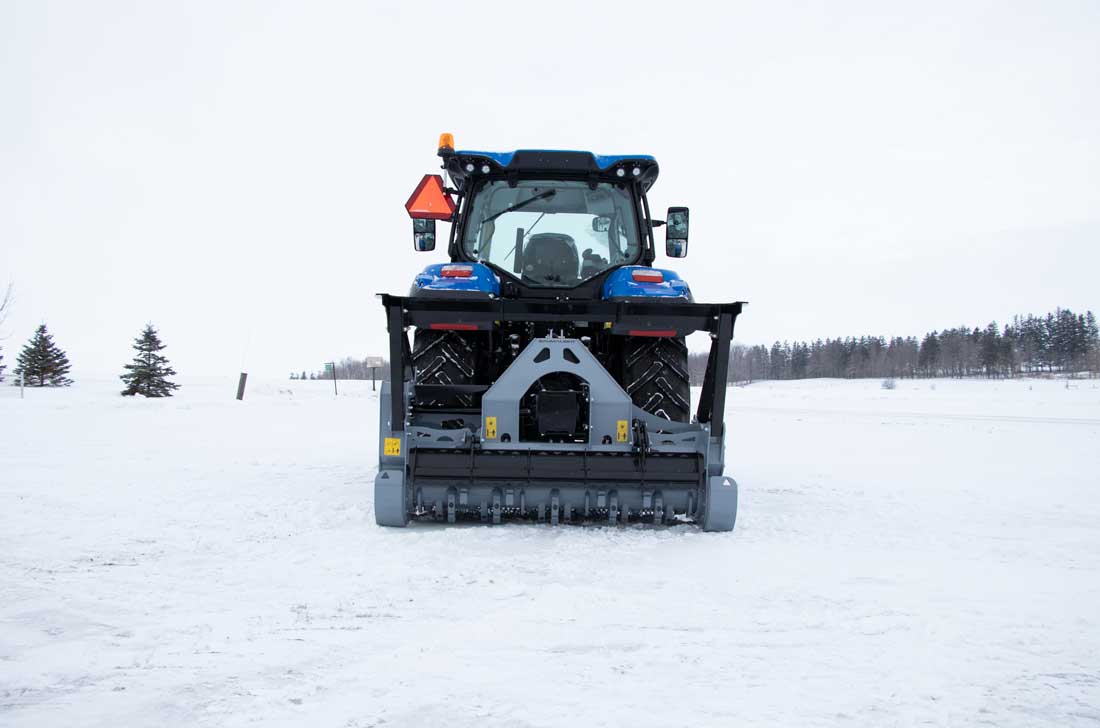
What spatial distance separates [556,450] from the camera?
4.62 m

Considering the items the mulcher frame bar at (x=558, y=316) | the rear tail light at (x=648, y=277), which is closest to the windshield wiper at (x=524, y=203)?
the rear tail light at (x=648, y=277)

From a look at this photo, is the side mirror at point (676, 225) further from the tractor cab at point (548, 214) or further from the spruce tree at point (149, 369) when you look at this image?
the spruce tree at point (149, 369)

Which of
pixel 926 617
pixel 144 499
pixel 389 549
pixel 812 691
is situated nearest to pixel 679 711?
pixel 812 691

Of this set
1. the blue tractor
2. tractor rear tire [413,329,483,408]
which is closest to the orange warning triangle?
the blue tractor

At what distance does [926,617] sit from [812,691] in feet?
3.43

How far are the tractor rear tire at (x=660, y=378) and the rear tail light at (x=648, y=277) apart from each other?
18.2 inches

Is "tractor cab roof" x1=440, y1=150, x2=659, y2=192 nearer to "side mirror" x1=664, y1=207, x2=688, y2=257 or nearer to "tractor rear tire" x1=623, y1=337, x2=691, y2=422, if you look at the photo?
"side mirror" x1=664, y1=207, x2=688, y2=257

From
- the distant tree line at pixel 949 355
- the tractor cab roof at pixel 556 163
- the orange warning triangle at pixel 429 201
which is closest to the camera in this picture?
the orange warning triangle at pixel 429 201

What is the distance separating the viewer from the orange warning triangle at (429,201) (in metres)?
5.38

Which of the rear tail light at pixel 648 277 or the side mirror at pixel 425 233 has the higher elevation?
the side mirror at pixel 425 233

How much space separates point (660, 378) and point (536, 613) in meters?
2.50

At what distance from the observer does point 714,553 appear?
400 centimetres

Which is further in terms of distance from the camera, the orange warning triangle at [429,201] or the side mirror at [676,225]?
the side mirror at [676,225]

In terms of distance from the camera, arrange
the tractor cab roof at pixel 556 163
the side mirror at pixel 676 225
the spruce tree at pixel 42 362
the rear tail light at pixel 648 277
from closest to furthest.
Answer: the rear tail light at pixel 648 277 < the tractor cab roof at pixel 556 163 < the side mirror at pixel 676 225 < the spruce tree at pixel 42 362
